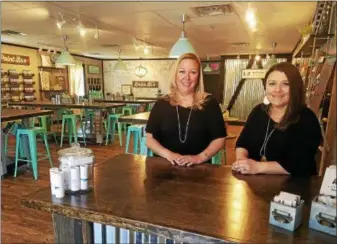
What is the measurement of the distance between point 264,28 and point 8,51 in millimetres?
6964

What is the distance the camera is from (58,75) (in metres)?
9.57

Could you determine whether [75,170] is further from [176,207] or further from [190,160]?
[190,160]

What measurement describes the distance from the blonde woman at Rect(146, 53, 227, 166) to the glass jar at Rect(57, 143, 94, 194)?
25.0 inches

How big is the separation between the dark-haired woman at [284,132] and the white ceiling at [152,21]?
2543 millimetres

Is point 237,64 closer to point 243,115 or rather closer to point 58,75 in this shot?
point 243,115

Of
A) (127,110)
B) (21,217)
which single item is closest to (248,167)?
(21,217)

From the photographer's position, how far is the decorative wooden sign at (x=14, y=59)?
7.47m

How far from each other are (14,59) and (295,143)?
8.46 m

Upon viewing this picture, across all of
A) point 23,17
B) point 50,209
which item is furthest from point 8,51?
point 50,209

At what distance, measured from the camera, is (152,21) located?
4633 mm

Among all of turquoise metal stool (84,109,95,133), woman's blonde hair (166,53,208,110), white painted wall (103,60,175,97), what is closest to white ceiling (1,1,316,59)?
turquoise metal stool (84,109,95,133)

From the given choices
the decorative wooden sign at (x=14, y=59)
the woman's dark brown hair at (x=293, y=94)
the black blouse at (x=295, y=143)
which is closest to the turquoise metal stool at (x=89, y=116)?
the decorative wooden sign at (x=14, y=59)

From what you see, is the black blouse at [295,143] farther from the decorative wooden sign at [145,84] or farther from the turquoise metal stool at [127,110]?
the decorative wooden sign at [145,84]

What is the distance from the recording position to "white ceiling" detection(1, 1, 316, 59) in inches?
148
